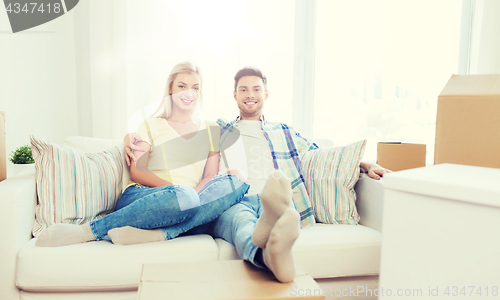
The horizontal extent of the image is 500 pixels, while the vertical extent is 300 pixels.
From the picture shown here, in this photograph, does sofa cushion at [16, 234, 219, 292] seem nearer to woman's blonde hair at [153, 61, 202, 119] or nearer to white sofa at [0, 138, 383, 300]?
white sofa at [0, 138, 383, 300]

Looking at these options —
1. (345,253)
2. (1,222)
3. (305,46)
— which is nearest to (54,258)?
(1,222)

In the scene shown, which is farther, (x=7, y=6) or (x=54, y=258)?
(x=7, y=6)

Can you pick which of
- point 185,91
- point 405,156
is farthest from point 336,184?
point 185,91

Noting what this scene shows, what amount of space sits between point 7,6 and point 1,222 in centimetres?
150

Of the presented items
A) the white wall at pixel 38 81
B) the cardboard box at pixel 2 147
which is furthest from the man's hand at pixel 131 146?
the white wall at pixel 38 81

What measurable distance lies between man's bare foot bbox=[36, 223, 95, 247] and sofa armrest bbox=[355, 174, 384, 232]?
1.12 meters

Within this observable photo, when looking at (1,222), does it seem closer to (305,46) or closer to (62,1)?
(62,1)

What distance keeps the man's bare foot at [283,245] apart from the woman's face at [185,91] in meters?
1.05

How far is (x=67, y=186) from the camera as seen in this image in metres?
1.35

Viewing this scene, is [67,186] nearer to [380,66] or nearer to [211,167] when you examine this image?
[211,167]

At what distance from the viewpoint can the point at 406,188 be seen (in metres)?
0.59

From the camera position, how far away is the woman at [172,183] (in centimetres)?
121

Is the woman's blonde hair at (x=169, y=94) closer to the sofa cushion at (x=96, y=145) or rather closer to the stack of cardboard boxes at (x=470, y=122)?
the sofa cushion at (x=96, y=145)

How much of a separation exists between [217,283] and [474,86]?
2.45 ft
